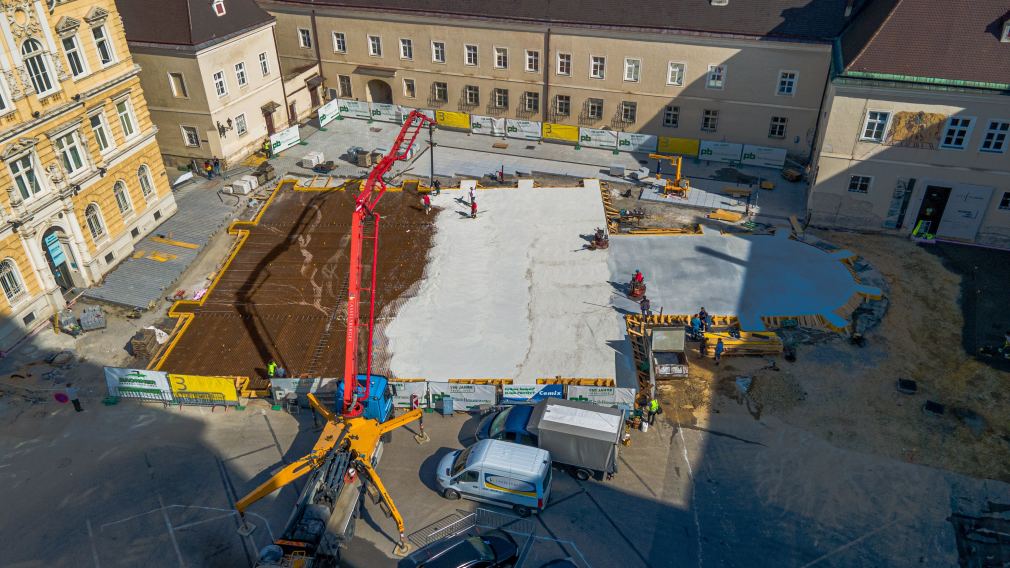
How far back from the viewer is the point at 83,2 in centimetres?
3850

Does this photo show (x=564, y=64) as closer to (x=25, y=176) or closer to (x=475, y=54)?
(x=475, y=54)

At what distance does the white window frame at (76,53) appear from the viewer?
38.0 metres

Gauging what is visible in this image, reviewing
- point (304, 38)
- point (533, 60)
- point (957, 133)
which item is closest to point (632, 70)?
point (533, 60)

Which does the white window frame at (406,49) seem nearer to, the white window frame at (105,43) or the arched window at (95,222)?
the white window frame at (105,43)

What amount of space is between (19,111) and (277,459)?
21229 millimetres

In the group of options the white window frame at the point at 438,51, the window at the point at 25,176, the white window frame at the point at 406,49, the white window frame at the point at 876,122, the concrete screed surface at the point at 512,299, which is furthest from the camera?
the white window frame at the point at 406,49

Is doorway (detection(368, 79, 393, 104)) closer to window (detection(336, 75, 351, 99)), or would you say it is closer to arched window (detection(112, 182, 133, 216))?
window (detection(336, 75, 351, 99))

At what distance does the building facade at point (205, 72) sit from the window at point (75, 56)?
38.8 feet

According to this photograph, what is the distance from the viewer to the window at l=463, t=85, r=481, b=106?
199 feet

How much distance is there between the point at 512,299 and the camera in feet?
132

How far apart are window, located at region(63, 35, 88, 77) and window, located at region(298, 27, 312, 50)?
85.5 ft

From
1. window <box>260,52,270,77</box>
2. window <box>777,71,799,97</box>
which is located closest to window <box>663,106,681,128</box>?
window <box>777,71,799,97</box>

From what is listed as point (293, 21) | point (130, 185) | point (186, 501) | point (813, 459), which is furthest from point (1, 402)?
point (293, 21)

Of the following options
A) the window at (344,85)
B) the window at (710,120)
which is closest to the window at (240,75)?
the window at (344,85)
